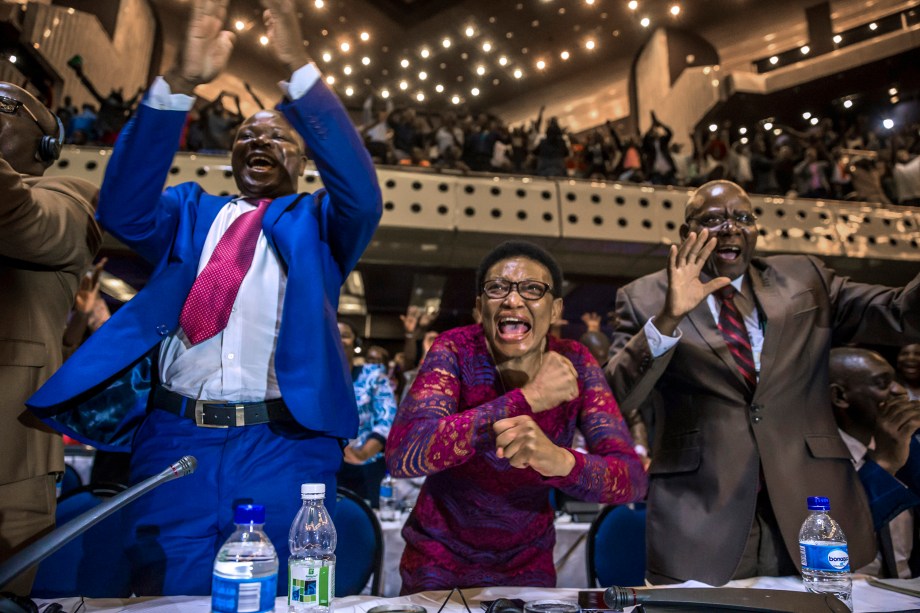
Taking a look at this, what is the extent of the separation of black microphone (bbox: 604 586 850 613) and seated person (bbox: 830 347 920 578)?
39.8 inches

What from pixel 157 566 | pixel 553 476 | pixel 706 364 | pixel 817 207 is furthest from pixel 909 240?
pixel 157 566

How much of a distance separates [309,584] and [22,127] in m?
1.32

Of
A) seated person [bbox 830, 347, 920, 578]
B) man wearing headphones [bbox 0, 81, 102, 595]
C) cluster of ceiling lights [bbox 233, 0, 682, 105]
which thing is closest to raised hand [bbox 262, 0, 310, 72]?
man wearing headphones [bbox 0, 81, 102, 595]

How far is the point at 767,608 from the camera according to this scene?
96cm

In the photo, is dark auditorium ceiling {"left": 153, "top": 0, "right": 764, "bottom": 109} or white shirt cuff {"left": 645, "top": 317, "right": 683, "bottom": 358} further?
dark auditorium ceiling {"left": 153, "top": 0, "right": 764, "bottom": 109}

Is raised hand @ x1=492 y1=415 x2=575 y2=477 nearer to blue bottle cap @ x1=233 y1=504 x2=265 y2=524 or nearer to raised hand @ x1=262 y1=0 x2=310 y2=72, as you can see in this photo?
blue bottle cap @ x1=233 y1=504 x2=265 y2=524

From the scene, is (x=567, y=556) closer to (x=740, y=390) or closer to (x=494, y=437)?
(x=740, y=390)

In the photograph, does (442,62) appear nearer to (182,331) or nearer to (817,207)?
(817,207)

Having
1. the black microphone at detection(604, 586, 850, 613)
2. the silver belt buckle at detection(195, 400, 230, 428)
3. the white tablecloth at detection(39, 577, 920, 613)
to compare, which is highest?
the silver belt buckle at detection(195, 400, 230, 428)

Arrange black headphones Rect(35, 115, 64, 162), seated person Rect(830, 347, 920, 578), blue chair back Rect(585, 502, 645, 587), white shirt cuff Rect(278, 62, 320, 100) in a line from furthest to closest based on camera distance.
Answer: blue chair back Rect(585, 502, 645, 587) < seated person Rect(830, 347, 920, 578) < black headphones Rect(35, 115, 64, 162) < white shirt cuff Rect(278, 62, 320, 100)

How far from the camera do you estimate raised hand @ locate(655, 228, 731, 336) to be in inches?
68.9

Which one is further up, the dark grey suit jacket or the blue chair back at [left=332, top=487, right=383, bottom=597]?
the dark grey suit jacket

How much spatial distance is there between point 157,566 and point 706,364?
61.3 inches

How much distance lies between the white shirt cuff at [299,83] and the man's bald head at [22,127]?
0.67 metres
